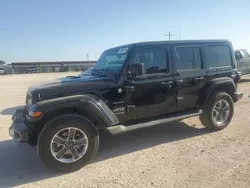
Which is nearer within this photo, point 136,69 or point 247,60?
point 136,69

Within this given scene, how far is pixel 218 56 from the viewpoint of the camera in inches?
225

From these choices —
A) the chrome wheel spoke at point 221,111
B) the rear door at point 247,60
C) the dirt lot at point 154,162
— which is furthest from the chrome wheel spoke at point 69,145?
the rear door at point 247,60

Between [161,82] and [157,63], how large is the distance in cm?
38

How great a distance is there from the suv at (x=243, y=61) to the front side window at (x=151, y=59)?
10.1 m

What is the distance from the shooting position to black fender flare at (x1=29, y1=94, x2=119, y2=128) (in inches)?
147

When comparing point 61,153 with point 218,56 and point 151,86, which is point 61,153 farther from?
point 218,56

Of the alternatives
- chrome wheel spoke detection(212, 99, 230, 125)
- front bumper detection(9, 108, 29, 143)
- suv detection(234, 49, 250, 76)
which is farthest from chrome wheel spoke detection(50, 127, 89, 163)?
suv detection(234, 49, 250, 76)

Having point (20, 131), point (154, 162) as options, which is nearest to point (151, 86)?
point (154, 162)

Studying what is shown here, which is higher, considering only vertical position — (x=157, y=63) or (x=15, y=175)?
(x=157, y=63)

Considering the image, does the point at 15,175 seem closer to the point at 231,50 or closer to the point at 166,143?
the point at 166,143

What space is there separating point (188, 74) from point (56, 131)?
2.90m

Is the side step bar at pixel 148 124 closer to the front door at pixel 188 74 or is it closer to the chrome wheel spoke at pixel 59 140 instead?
the front door at pixel 188 74

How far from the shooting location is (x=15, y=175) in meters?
3.81

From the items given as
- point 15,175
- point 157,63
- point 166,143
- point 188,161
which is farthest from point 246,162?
point 15,175
